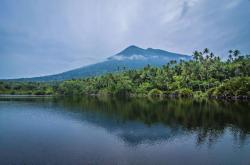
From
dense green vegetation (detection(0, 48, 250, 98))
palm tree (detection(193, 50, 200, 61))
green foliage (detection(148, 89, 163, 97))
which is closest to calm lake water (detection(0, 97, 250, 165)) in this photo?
dense green vegetation (detection(0, 48, 250, 98))

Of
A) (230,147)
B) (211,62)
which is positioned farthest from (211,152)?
(211,62)

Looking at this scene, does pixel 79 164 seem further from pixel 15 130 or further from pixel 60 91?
pixel 60 91

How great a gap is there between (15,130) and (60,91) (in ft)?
422

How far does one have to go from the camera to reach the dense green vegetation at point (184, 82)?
83.2 m

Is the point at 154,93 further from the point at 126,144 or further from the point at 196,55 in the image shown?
the point at 126,144

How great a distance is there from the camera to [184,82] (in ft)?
345

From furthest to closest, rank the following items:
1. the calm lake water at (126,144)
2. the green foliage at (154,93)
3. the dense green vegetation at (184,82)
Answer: the green foliage at (154,93), the dense green vegetation at (184,82), the calm lake water at (126,144)

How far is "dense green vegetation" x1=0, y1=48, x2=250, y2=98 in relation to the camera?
83188mm

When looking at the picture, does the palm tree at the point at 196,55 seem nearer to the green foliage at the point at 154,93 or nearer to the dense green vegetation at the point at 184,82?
the dense green vegetation at the point at 184,82

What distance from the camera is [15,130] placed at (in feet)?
101

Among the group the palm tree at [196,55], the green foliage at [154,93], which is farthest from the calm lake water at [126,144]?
the palm tree at [196,55]

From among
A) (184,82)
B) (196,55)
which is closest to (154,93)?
(184,82)

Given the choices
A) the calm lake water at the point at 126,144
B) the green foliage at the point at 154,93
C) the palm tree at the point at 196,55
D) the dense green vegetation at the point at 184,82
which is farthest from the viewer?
the palm tree at the point at 196,55

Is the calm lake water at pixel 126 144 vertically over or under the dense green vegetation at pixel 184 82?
under
